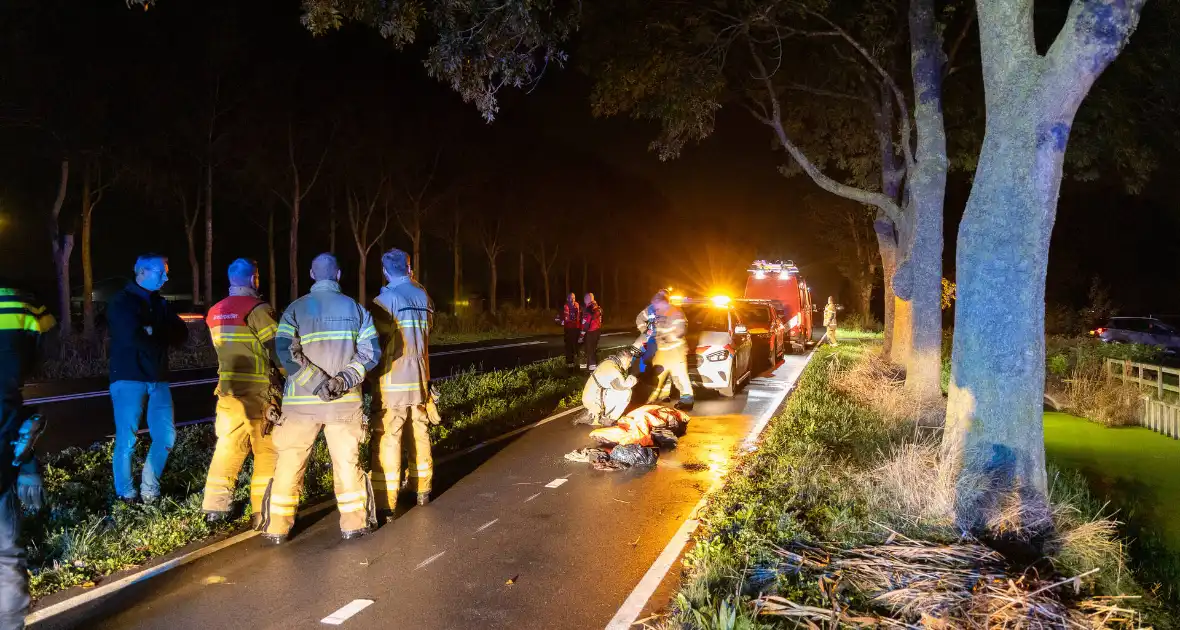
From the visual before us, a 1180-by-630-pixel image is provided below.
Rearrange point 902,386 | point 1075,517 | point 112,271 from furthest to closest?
Answer: point 112,271, point 902,386, point 1075,517

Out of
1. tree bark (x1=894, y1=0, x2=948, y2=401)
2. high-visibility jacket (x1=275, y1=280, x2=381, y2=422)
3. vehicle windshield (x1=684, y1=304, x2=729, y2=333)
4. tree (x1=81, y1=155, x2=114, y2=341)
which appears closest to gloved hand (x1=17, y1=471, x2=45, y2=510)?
high-visibility jacket (x1=275, y1=280, x2=381, y2=422)

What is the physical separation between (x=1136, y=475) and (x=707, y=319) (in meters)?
6.95

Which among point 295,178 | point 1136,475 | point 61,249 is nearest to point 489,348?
point 295,178

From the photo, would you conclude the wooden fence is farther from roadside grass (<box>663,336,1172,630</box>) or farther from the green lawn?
roadside grass (<box>663,336,1172,630</box>)

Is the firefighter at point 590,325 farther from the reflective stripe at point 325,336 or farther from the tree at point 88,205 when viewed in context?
the tree at point 88,205

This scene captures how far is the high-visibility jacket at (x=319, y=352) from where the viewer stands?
5.72 m

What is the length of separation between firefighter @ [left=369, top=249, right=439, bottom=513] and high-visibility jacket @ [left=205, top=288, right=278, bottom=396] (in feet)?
2.86

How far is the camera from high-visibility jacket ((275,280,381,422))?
18.8ft

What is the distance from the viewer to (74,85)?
1789cm

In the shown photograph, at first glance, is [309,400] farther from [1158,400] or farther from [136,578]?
[1158,400]

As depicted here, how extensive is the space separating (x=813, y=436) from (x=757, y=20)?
815 centimetres

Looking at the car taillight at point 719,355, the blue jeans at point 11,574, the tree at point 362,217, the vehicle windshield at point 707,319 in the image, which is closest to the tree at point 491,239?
the tree at point 362,217

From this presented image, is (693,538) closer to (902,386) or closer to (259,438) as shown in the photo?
(259,438)

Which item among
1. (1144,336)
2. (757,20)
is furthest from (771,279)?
(1144,336)
